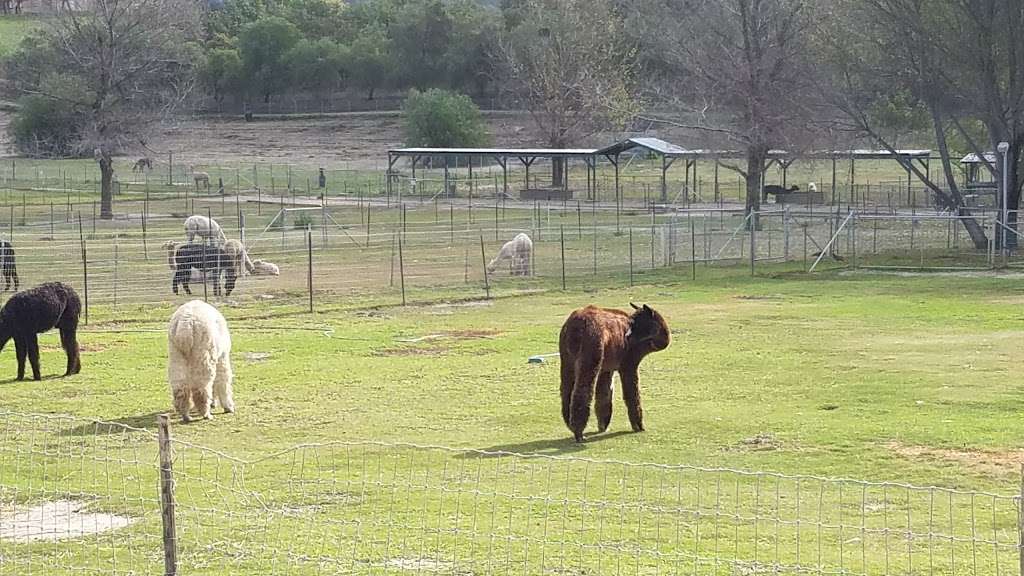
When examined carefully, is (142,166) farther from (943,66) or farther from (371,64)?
(943,66)

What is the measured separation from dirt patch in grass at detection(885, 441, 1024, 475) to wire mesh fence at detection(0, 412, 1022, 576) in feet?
4.13

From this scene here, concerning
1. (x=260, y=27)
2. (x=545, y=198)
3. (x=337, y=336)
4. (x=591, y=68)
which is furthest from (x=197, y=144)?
(x=337, y=336)

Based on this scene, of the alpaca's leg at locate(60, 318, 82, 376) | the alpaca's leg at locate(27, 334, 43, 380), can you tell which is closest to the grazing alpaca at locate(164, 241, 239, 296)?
the alpaca's leg at locate(60, 318, 82, 376)

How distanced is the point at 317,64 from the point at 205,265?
74.5 m

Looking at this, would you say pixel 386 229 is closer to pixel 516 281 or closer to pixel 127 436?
pixel 516 281

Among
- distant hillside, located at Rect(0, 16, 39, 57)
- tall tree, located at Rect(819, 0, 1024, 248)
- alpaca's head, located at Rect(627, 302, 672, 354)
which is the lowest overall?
alpaca's head, located at Rect(627, 302, 672, 354)

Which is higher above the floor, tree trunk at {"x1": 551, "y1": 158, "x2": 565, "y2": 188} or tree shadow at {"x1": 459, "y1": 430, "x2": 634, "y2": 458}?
tree trunk at {"x1": 551, "y1": 158, "x2": 565, "y2": 188}

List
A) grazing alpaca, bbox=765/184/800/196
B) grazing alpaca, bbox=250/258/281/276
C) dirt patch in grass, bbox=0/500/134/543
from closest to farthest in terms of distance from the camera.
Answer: dirt patch in grass, bbox=0/500/134/543
grazing alpaca, bbox=250/258/281/276
grazing alpaca, bbox=765/184/800/196

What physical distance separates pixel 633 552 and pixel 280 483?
380cm

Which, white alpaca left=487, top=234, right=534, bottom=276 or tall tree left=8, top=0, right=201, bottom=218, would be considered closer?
white alpaca left=487, top=234, right=534, bottom=276

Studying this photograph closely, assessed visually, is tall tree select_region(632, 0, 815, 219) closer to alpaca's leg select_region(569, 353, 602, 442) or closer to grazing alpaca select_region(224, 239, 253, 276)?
grazing alpaca select_region(224, 239, 253, 276)

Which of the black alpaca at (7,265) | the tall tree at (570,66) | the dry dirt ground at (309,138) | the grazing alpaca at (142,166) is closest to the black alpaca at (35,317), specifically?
the black alpaca at (7,265)

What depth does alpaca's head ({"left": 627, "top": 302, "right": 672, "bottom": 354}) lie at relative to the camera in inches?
563

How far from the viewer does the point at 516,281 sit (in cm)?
3362
